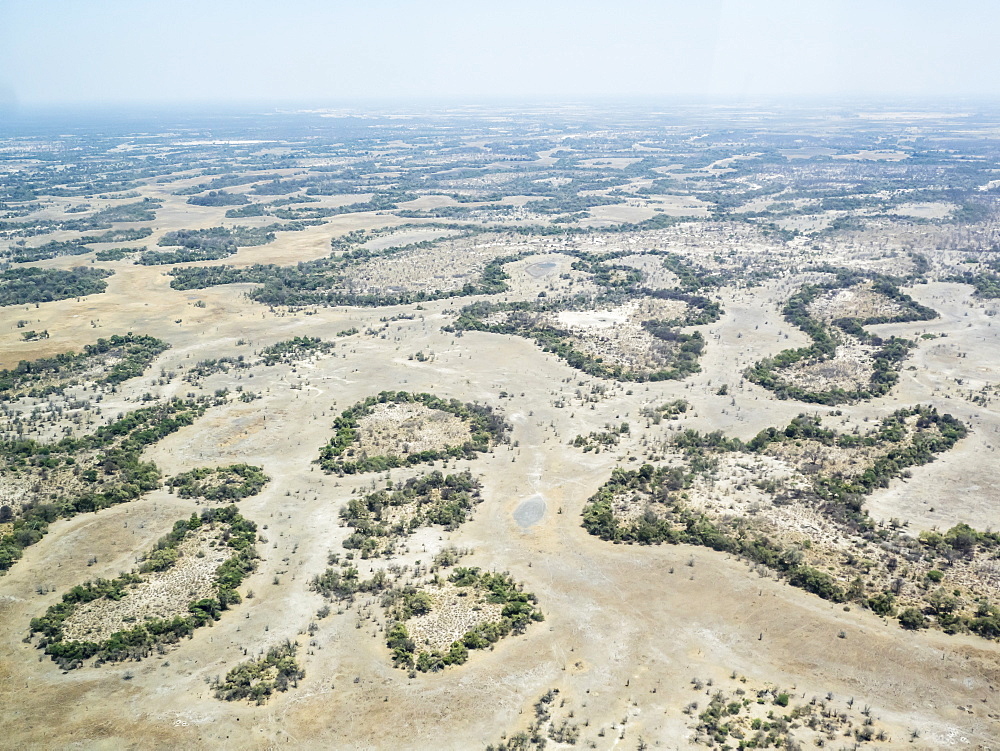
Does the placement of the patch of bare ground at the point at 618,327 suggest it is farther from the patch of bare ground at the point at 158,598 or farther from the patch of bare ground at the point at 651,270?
the patch of bare ground at the point at 158,598

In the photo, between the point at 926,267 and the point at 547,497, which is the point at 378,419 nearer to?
the point at 547,497

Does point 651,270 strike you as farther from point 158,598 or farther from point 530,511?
point 158,598

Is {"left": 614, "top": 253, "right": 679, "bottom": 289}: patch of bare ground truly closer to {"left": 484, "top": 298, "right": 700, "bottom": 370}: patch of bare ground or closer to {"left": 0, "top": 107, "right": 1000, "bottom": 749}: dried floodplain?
{"left": 0, "top": 107, "right": 1000, "bottom": 749}: dried floodplain

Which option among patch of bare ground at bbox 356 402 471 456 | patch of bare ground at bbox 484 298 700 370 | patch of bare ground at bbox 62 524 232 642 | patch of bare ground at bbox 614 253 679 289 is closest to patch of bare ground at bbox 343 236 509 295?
patch of bare ground at bbox 484 298 700 370

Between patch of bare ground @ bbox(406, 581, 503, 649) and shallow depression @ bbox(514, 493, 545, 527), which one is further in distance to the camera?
shallow depression @ bbox(514, 493, 545, 527)

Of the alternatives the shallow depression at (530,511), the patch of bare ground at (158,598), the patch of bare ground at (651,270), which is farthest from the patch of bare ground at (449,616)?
the patch of bare ground at (651,270)

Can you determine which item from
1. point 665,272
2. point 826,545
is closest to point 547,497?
point 826,545

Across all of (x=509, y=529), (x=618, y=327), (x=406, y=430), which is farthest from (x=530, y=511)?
(x=618, y=327)
